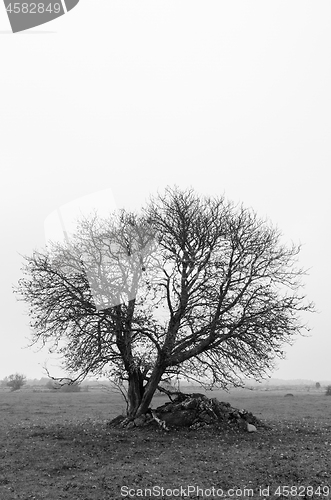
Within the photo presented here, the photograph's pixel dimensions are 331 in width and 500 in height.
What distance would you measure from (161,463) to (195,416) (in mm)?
6301

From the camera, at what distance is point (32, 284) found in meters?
22.0

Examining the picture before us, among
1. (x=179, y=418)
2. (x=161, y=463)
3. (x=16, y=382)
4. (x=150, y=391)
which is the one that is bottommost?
(x=161, y=463)

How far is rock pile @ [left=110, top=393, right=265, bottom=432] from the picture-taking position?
71.4ft

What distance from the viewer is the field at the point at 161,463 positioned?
44.4 ft

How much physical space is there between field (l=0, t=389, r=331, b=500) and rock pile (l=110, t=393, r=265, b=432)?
687 millimetres

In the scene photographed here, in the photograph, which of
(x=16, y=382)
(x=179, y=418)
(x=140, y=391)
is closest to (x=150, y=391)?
(x=140, y=391)

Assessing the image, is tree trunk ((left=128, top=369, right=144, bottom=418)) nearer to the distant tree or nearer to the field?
the field

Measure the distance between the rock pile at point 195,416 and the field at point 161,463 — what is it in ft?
2.25

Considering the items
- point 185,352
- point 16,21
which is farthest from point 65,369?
point 16,21

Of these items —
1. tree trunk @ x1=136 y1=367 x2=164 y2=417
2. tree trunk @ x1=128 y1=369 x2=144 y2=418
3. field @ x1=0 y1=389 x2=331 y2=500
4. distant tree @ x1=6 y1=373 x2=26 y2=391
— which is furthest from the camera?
distant tree @ x1=6 y1=373 x2=26 y2=391

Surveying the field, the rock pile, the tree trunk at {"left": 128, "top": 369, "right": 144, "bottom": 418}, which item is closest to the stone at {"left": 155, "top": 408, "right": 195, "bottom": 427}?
the rock pile

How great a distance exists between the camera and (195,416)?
72.4 ft

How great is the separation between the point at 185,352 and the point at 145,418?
13.8 ft

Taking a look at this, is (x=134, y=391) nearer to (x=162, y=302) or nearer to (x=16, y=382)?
(x=162, y=302)
